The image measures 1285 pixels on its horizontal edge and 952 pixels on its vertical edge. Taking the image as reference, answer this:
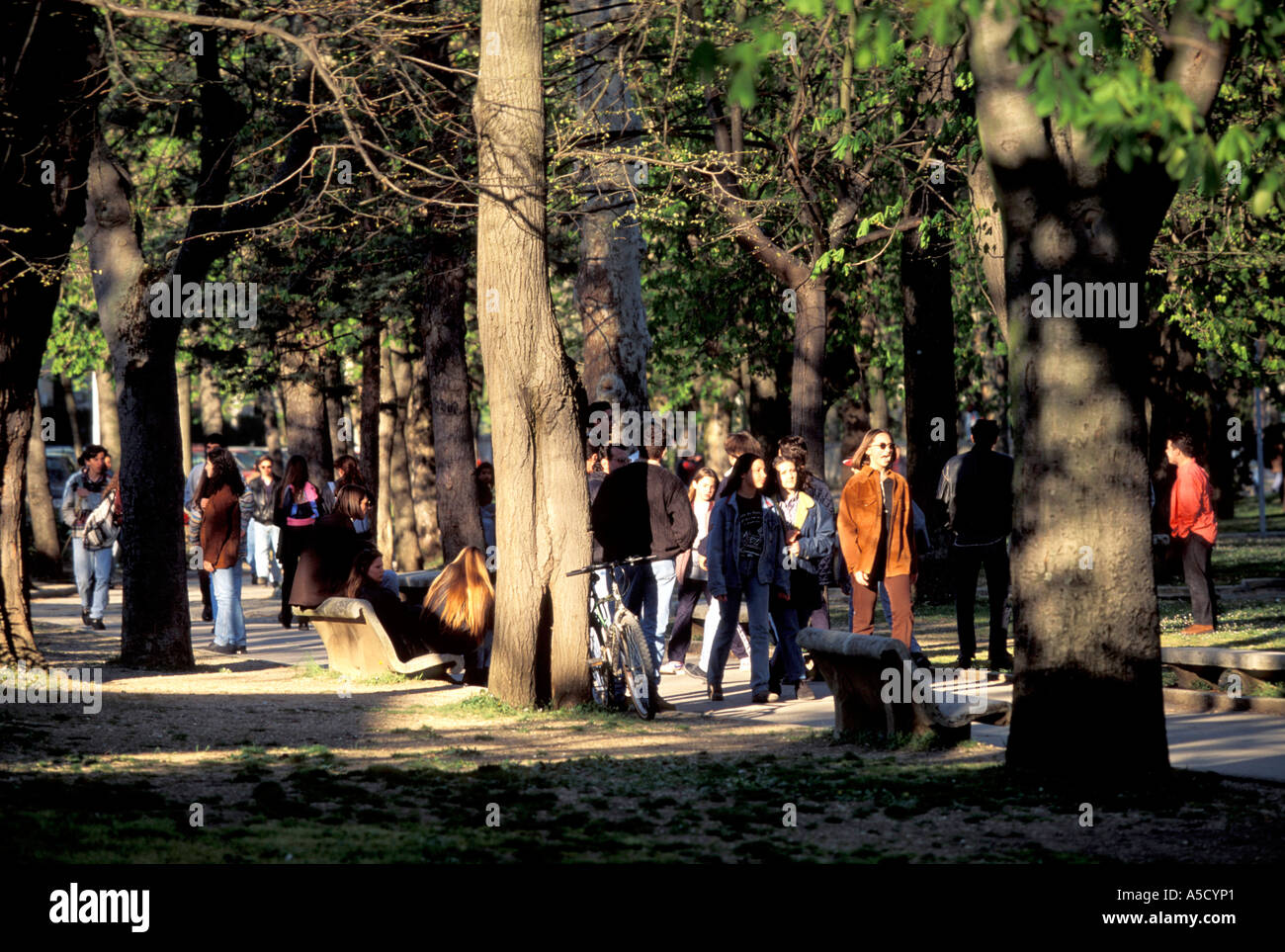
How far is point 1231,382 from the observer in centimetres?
2995

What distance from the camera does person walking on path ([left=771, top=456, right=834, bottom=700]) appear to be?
12.5m

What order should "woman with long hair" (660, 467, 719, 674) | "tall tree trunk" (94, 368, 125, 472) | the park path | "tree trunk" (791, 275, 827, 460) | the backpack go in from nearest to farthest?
the park path < "woman with long hair" (660, 467, 719, 674) < "tree trunk" (791, 275, 827, 460) < the backpack < "tall tree trunk" (94, 368, 125, 472)

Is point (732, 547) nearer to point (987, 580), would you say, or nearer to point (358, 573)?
point (987, 580)

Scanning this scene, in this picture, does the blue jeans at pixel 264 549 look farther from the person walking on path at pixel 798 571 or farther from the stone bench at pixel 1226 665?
the stone bench at pixel 1226 665

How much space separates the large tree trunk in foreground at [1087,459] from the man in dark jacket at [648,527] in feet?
13.8

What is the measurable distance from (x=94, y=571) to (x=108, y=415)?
21.0 m

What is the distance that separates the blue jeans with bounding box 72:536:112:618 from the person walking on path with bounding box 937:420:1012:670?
34.5 ft

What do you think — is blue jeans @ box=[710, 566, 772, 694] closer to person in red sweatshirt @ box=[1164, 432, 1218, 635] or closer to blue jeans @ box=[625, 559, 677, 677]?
blue jeans @ box=[625, 559, 677, 677]

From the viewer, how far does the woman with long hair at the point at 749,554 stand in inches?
478

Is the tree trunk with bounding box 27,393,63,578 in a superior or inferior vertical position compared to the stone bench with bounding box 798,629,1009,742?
superior

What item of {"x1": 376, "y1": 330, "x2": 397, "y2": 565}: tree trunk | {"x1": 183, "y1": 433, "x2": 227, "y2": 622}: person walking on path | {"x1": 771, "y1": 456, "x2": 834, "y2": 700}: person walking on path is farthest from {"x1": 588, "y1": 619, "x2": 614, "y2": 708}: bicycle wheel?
{"x1": 376, "y1": 330, "x2": 397, "y2": 565}: tree trunk
